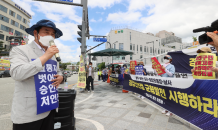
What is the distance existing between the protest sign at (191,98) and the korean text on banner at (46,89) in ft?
9.34

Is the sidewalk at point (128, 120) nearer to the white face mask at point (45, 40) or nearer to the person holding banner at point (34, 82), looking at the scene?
the person holding banner at point (34, 82)

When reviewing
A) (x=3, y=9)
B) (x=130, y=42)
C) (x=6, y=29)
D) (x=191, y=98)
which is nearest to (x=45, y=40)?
(x=191, y=98)

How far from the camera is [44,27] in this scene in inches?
60.6

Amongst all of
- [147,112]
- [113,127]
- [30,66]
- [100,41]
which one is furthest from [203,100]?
[100,41]

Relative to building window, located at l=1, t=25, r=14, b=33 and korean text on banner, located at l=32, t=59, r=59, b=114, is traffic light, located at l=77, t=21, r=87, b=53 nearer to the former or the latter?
korean text on banner, located at l=32, t=59, r=59, b=114

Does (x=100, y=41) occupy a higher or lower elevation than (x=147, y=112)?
higher

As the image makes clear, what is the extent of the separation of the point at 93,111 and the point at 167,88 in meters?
2.63

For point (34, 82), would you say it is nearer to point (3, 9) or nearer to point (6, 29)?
point (6, 29)

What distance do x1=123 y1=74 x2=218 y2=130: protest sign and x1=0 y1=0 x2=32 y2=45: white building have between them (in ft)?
169

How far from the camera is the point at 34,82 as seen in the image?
4.44 feet

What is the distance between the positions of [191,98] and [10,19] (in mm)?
58400

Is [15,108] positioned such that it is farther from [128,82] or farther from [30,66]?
[128,82]

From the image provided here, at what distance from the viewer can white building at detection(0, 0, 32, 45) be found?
38094 millimetres

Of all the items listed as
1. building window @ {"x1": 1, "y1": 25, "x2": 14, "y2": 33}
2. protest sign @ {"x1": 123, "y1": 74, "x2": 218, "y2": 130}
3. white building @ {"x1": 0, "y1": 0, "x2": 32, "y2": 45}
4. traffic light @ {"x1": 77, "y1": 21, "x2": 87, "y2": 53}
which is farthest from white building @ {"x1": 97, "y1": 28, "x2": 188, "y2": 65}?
protest sign @ {"x1": 123, "y1": 74, "x2": 218, "y2": 130}
